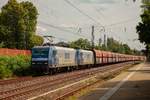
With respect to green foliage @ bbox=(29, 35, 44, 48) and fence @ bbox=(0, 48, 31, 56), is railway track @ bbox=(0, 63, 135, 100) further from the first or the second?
green foliage @ bbox=(29, 35, 44, 48)

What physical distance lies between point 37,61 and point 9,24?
149ft

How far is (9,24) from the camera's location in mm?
86625

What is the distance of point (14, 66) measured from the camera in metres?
43.3

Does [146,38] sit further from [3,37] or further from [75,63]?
[3,37]

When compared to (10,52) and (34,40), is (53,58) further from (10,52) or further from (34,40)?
(34,40)

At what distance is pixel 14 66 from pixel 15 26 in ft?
145

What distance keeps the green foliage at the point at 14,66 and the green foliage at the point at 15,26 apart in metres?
37.2

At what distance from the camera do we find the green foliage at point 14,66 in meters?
39.7

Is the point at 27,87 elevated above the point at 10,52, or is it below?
below

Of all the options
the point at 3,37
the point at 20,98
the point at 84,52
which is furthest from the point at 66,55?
the point at 3,37

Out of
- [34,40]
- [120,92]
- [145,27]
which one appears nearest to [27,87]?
[120,92]

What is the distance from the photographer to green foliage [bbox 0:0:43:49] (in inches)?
3356

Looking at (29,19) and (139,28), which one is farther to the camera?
(29,19)

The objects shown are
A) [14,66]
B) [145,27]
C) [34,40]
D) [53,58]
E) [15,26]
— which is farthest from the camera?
[34,40]
